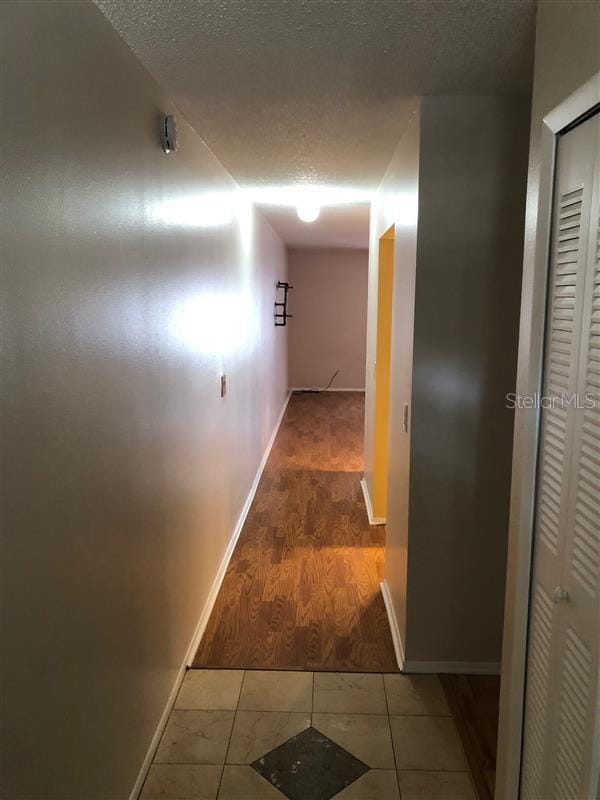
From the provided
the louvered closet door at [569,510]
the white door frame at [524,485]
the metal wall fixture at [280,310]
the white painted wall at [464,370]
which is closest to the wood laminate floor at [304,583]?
the white painted wall at [464,370]

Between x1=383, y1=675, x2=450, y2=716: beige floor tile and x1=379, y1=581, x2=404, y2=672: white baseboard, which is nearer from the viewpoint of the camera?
→ x1=383, y1=675, x2=450, y2=716: beige floor tile

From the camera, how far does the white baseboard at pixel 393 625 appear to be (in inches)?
93.3

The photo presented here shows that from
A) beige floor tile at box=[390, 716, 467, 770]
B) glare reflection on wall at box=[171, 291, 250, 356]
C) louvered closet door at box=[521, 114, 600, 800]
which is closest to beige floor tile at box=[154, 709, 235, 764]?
beige floor tile at box=[390, 716, 467, 770]

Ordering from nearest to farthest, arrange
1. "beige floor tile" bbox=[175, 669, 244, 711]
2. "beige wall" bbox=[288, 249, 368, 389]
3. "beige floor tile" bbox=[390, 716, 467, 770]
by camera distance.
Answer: "beige floor tile" bbox=[390, 716, 467, 770], "beige floor tile" bbox=[175, 669, 244, 711], "beige wall" bbox=[288, 249, 368, 389]

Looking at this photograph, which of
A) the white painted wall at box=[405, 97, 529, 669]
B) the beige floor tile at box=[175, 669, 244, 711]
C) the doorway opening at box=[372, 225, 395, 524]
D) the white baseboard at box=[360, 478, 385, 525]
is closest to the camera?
the white painted wall at box=[405, 97, 529, 669]

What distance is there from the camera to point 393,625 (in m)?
2.60

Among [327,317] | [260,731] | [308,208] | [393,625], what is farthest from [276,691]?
[327,317]

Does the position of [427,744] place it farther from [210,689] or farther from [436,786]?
[210,689]

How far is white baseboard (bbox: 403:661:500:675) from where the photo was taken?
91.1 inches

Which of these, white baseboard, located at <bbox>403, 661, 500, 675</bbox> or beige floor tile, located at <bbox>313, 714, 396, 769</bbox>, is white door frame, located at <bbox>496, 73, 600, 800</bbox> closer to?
beige floor tile, located at <bbox>313, 714, 396, 769</bbox>

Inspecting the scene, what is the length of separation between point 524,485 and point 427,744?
113cm

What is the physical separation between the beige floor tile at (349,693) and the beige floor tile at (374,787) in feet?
0.93

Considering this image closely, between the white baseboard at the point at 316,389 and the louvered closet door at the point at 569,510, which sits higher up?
the louvered closet door at the point at 569,510

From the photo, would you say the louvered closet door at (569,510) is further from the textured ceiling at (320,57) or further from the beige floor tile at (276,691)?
the beige floor tile at (276,691)
